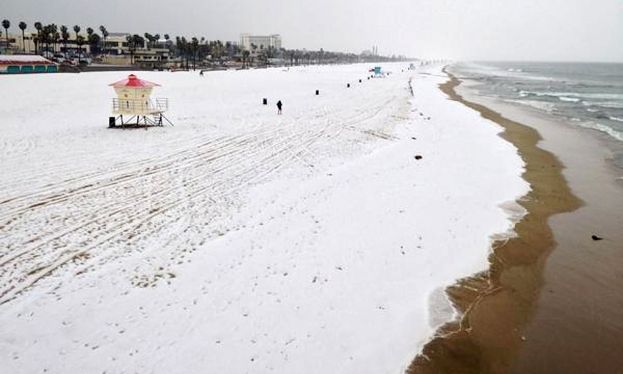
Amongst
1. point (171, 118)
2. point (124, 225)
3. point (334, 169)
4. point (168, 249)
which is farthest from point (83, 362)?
point (171, 118)

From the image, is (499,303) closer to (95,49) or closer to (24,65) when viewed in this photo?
(24,65)

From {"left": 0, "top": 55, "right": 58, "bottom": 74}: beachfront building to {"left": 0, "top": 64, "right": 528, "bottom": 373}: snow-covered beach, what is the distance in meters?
50.9

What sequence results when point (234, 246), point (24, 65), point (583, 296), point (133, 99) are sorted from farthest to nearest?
point (24, 65), point (133, 99), point (234, 246), point (583, 296)

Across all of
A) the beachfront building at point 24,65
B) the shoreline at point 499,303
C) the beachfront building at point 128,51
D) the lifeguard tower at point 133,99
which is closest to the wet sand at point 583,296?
the shoreline at point 499,303

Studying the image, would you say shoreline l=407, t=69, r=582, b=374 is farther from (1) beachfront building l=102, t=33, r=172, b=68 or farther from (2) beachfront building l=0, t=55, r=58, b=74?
(1) beachfront building l=102, t=33, r=172, b=68

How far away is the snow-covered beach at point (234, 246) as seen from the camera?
6688mm

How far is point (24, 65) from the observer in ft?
201

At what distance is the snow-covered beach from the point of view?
6688 mm

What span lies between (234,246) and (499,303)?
598 cm

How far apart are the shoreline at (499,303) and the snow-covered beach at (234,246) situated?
340 mm

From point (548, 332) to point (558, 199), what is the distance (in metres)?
8.48

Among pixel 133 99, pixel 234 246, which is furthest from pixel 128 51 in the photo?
pixel 234 246

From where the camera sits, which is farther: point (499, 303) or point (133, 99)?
point (133, 99)

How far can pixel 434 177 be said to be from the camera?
15516 millimetres
